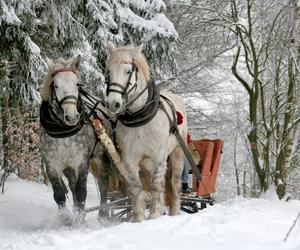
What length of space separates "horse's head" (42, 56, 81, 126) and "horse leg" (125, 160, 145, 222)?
86cm

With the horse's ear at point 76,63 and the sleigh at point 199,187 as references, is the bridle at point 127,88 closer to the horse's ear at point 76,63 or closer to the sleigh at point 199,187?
the horse's ear at point 76,63

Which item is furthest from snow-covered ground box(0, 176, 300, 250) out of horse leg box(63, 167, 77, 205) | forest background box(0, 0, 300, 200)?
forest background box(0, 0, 300, 200)

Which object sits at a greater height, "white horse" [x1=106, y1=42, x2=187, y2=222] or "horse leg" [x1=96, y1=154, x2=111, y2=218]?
"white horse" [x1=106, y1=42, x2=187, y2=222]

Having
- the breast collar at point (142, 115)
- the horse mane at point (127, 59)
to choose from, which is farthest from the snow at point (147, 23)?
the breast collar at point (142, 115)

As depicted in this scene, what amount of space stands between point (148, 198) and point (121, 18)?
21.0 feet

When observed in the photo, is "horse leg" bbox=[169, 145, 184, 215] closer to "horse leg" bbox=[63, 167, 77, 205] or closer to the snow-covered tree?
"horse leg" bbox=[63, 167, 77, 205]

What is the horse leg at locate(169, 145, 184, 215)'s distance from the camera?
6.90 m

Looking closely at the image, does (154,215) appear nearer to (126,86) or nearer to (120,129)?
(120,129)

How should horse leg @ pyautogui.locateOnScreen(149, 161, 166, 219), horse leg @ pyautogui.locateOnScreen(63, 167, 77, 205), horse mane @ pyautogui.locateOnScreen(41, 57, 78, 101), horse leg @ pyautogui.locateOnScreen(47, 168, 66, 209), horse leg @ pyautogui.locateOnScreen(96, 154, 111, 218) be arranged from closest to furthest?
horse mane @ pyautogui.locateOnScreen(41, 57, 78, 101) < horse leg @ pyautogui.locateOnScreen(149, 161, 166, 219) < horse leg @ pyautogui.locateOnScreen(47, 168, 66, 209) < horse leg @ pyautogui.locateOnScreen(63, 167, 77, 205) < horse leg @ pyautogui.locateOnScreen(96, 154, 111, 218)

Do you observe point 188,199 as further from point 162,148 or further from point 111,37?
point 111,37

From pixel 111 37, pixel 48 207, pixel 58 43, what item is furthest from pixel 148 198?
pixel 111 37

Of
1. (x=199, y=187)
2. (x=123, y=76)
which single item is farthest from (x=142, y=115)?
(x=199, y=187)

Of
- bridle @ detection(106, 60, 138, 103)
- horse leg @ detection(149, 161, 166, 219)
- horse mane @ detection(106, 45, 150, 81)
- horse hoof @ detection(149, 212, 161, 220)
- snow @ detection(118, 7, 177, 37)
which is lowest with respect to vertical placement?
horse hoof @ detection(149, 212, 161, 220)

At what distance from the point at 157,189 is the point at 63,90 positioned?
154 centimetres
